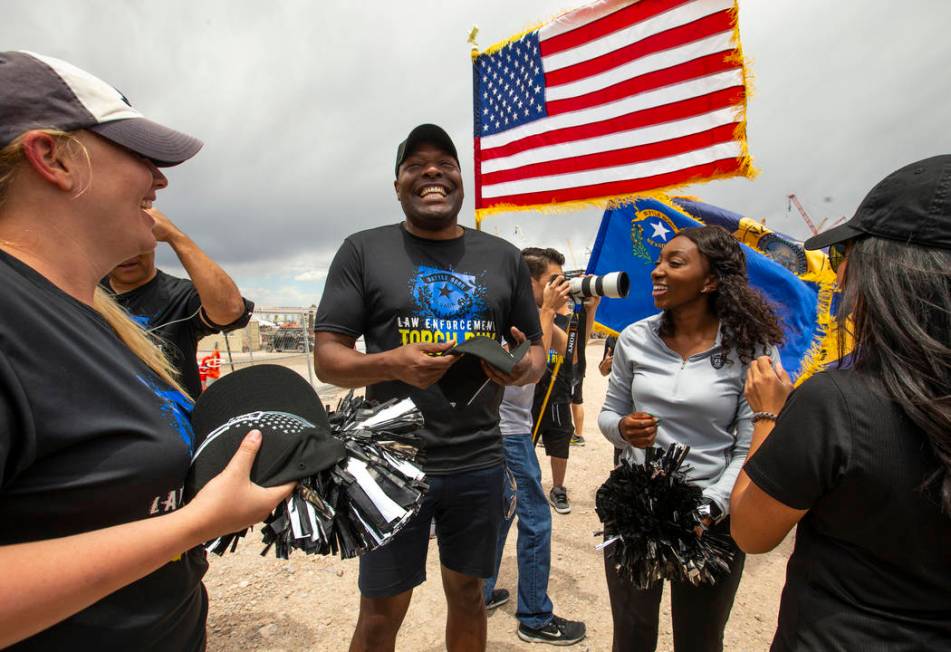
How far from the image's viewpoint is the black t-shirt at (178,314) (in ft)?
7.95

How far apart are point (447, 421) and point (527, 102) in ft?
12.4

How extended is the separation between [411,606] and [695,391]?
2382 millimetres

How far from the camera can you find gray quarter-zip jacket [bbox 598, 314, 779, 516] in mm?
2049

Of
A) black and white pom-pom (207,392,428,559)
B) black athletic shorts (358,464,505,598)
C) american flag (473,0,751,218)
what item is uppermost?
american flag (473,0,751,218)

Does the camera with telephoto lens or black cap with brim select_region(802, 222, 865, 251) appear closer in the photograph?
black cap with brim select_region(802, 222, 865, 251)

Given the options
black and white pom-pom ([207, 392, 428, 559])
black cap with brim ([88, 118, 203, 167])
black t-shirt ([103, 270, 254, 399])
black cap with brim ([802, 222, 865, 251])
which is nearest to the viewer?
black cap with brim ([88, 118, 203, 167])

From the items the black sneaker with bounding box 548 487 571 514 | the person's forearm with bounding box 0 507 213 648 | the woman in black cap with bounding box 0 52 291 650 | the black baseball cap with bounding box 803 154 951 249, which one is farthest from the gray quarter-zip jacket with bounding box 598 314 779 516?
the black sneaker with bounding box 548 487 571 514

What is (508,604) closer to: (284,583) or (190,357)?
(284,583)

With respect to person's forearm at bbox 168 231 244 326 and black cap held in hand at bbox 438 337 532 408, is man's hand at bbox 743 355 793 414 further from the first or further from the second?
person's forearm at bbox 168 231 244 326

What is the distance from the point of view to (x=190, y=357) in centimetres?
255

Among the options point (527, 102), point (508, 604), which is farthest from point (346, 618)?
point (527, 102)

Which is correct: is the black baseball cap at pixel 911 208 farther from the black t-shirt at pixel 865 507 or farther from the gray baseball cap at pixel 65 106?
the gray baseball cap at pixel 65 106

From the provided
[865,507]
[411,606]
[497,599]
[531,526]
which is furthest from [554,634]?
[865,507]

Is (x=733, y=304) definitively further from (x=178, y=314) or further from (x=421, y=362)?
(x=178, y=314)
